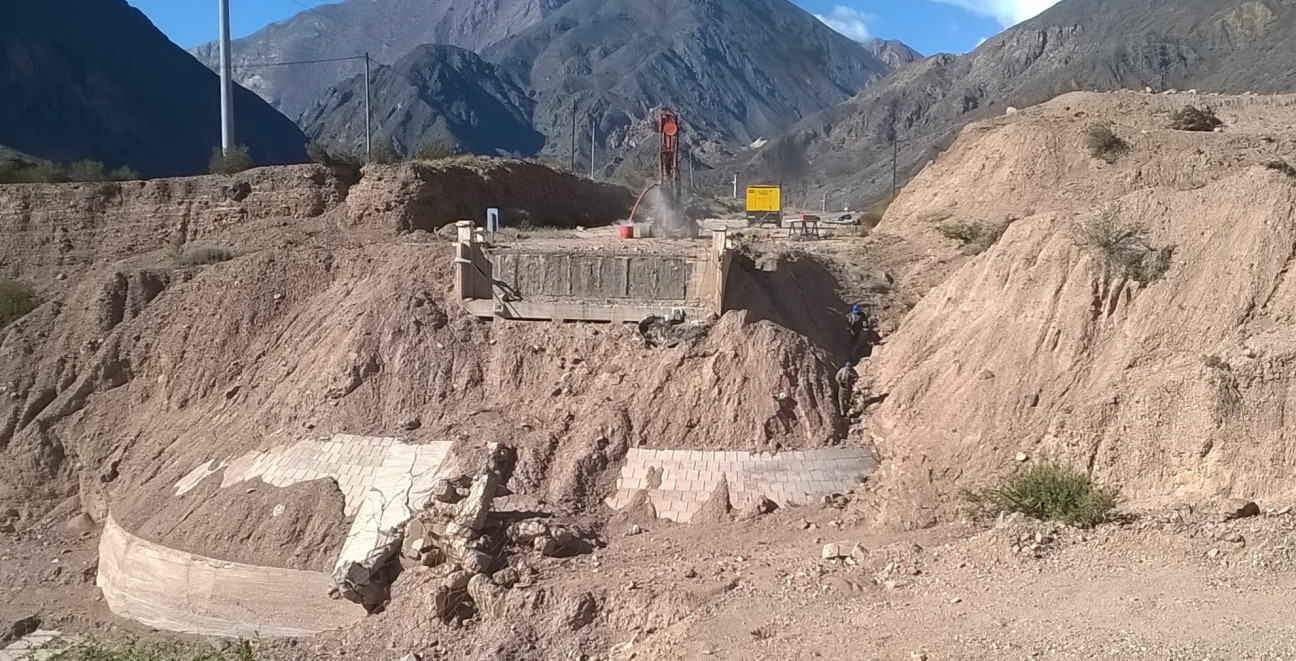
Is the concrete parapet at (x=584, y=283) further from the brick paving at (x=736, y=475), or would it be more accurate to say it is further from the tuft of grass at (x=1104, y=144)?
the tuft of grass at (x=1104, y=144)

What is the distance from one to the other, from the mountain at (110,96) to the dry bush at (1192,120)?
180 feet

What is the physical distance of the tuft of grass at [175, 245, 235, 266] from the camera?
2230 centimetres

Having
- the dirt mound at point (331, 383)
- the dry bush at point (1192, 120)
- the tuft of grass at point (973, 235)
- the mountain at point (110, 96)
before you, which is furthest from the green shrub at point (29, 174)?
the dry bush at point (1192, 120)

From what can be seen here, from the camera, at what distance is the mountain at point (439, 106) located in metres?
98.6

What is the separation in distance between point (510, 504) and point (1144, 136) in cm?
1826

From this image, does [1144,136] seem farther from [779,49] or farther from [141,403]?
[141,403]

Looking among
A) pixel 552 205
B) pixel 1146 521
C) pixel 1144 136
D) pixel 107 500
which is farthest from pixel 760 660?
pixel 552 205

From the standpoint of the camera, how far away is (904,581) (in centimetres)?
1141

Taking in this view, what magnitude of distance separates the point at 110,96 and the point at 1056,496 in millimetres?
66232

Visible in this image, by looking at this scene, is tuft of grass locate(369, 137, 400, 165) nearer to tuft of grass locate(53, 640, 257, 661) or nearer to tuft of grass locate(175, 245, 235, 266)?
tuft of grass locate(175, 245, 235, 266)

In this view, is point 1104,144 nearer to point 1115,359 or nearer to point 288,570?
point 1115,359

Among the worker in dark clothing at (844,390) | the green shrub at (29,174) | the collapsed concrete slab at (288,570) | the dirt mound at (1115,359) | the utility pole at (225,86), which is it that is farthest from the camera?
the utility pole at (225,86)

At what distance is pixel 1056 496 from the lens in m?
12.4

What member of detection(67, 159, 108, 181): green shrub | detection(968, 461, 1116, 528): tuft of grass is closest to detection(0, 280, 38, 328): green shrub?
detection(67, 159, 108, 181): green shrub
